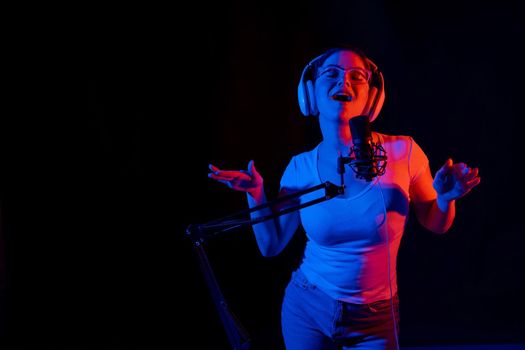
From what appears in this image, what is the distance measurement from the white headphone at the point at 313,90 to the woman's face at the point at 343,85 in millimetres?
47

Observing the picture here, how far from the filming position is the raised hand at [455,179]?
4.36ft

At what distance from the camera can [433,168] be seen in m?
2.45

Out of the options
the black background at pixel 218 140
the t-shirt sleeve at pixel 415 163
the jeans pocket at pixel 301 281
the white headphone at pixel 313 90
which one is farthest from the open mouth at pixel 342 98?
the black background at pixel 218 140

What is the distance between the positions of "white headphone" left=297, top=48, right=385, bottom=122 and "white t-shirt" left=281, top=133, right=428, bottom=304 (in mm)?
193

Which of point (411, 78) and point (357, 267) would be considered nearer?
point (357, 267)

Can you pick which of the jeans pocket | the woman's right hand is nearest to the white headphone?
the woman's right hand

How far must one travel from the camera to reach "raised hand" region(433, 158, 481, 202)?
4.36ft

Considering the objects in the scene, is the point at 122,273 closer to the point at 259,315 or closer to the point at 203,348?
the point at 203,348

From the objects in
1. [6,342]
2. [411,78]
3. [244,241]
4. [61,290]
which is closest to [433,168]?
[411,78]

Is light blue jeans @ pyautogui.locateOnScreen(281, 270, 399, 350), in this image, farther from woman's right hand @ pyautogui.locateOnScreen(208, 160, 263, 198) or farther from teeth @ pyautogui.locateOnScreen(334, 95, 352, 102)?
teeth @ pyautogui.locateOnScreen(334, 95, 352, 102)

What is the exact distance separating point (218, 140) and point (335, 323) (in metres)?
1.40

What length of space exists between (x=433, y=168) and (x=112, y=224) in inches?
76.1

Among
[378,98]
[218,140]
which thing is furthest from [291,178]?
[218,140]

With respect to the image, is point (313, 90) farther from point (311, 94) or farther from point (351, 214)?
point (351, 214)
